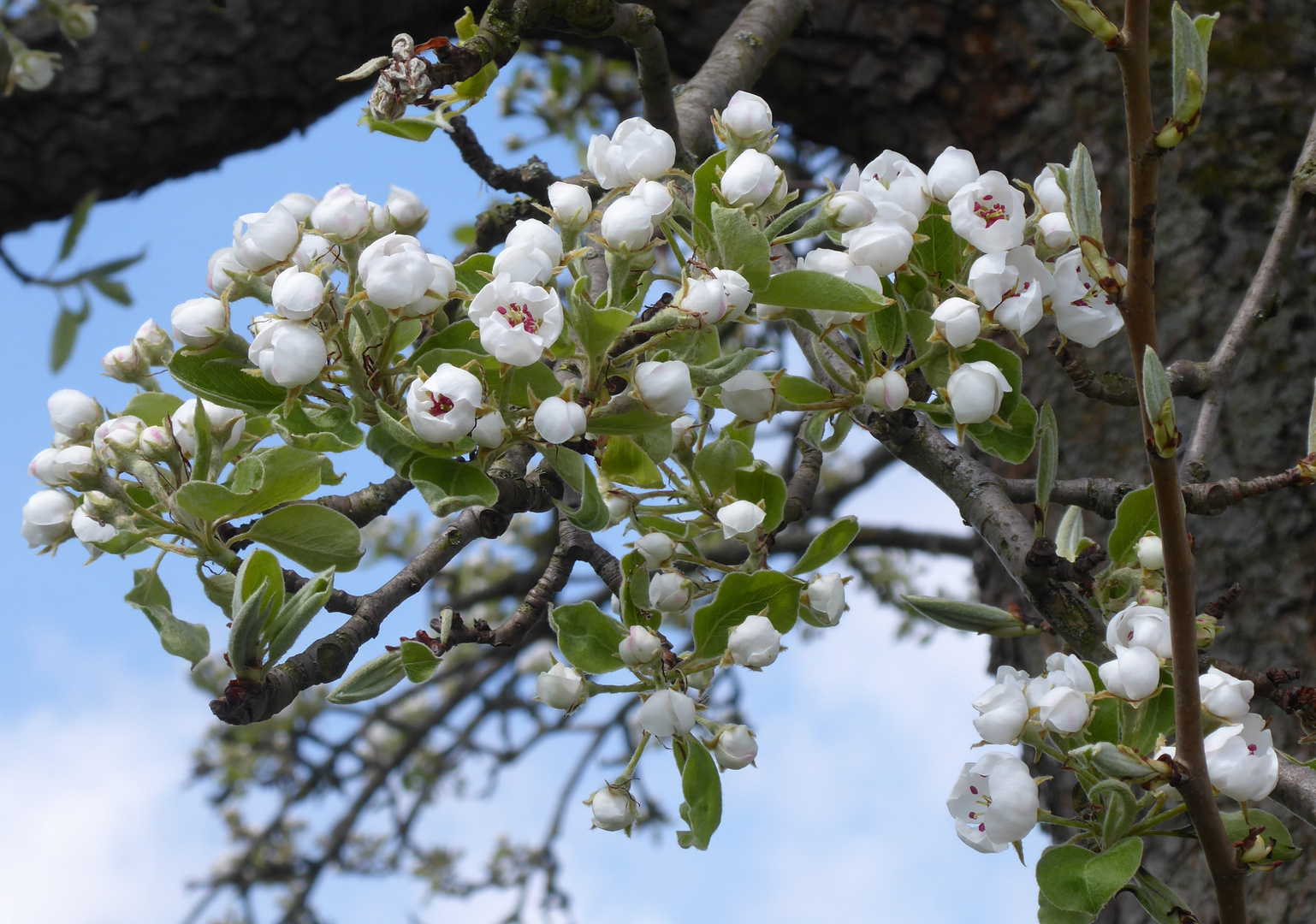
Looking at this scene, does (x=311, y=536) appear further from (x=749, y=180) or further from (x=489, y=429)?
(x=749, y=180)

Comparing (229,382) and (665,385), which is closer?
(665,385)

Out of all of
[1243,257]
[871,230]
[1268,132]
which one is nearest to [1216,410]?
[871,230]

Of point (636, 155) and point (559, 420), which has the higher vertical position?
point (636, 155)

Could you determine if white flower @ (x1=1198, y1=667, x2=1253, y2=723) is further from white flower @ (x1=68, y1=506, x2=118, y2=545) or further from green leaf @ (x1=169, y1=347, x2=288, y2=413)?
white flower @ (x1=68, y1=506, x2=118, y2=545)

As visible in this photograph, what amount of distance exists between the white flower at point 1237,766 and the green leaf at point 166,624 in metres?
0.80

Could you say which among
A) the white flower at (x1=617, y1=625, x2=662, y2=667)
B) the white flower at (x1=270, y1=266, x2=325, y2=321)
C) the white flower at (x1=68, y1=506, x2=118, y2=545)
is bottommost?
the white flower at (x1=68, y1=506, x2=118, y2=545)

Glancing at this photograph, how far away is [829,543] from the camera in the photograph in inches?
37.8

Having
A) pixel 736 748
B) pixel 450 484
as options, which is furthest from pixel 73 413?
pixel 736 748

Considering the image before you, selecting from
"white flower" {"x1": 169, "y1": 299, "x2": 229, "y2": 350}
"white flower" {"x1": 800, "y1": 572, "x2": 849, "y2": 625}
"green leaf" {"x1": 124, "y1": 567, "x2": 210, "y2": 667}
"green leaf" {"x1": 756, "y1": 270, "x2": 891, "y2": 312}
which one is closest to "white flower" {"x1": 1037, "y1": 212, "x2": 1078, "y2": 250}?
"green leaf" {"x1": 756, "y1": 270, "x2": 891, "y2": 312}

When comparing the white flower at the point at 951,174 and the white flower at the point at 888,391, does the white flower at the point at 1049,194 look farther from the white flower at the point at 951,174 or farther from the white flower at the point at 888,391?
the white flower at the point at 888,391

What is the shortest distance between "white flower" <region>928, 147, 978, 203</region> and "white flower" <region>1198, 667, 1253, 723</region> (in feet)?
1.41

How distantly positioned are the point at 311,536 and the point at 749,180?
0.42 metres

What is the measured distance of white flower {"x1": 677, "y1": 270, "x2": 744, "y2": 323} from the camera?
0.70m

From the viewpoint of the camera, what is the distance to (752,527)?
90cm
